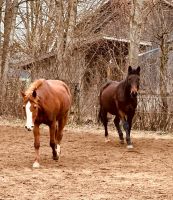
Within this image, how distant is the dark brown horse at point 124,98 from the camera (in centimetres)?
1210

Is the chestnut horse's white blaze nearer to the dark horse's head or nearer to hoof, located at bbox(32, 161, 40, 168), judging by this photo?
hoof, located at bbox(32, 161, 40, 168)

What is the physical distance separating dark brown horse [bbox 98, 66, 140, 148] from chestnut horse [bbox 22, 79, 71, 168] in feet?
6.76

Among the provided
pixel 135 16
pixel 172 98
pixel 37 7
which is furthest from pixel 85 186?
pixel 37 7

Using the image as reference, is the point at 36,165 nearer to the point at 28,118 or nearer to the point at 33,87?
the point at 28,118

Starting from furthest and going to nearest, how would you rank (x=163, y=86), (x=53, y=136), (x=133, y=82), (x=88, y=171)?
(x=163, y=86), (x=133, y=82), (x=53, y=136), (x=88, y=171)

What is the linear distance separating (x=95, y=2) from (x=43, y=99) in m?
22.0

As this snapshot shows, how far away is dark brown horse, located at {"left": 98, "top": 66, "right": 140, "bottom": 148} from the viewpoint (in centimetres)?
1210

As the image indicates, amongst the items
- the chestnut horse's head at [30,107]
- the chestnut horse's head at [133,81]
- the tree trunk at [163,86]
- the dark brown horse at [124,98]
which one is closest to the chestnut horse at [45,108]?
the chestnut horse's head at [30,107]

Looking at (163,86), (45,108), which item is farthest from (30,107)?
(163,86)

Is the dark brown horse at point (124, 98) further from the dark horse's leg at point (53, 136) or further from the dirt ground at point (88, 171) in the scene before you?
the dark horse's leg at point (53, 136)

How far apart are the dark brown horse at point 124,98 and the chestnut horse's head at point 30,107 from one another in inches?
139

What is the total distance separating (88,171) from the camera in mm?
8656

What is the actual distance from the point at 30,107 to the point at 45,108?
52 centimetres

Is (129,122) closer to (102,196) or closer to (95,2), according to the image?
(102,196)
